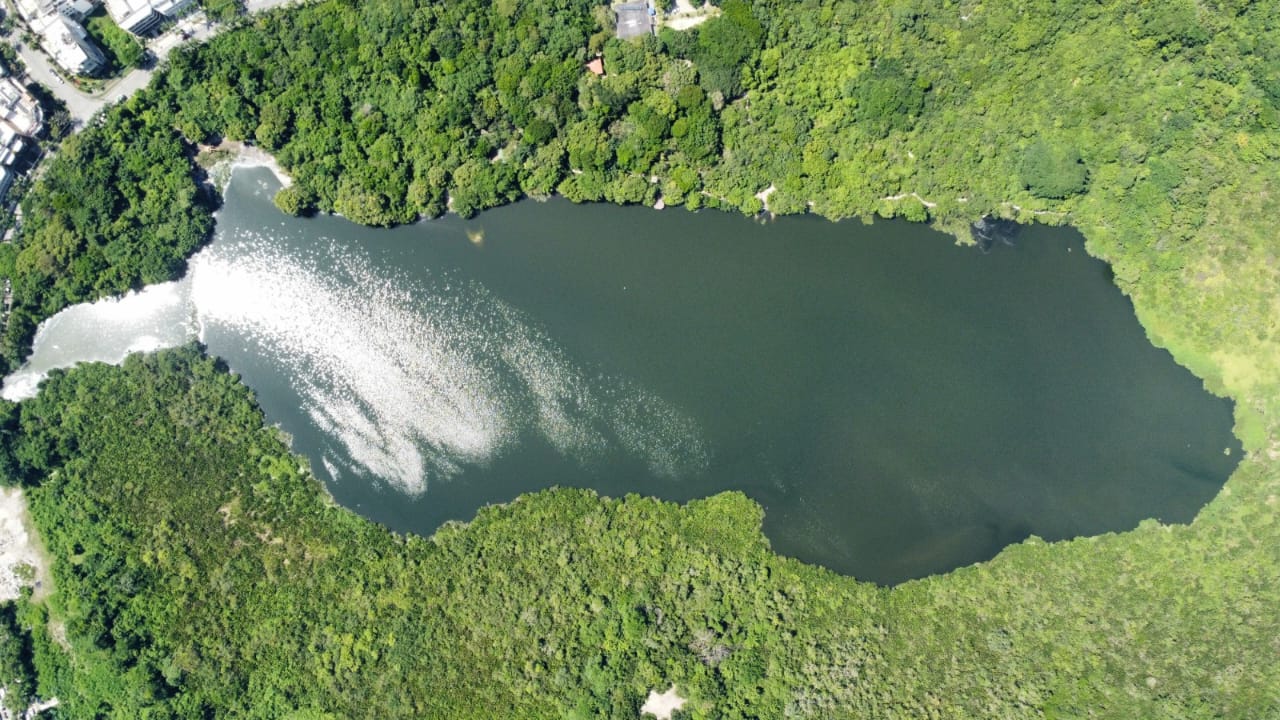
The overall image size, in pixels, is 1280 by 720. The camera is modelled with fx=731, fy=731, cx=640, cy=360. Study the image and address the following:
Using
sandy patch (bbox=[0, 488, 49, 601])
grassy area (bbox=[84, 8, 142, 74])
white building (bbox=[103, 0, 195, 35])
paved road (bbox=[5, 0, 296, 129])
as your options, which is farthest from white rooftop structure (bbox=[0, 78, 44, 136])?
sandy patch (bbox=[0, 488, 49, 601])

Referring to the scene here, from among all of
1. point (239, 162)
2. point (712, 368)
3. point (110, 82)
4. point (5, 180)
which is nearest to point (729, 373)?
point (712, 368)

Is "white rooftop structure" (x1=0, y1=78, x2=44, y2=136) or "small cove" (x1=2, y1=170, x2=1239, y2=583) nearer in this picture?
"small cove" (x1=2, y1=170, x2=1239, y2=583)

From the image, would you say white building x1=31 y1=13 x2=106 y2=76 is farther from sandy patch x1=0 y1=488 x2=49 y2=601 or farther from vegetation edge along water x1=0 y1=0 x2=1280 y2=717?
sandy patch x1=0 y1=488 x2=49 y2=601

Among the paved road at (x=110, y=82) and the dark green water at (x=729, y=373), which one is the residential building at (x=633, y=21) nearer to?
the dark green water at (x=729, y=373)

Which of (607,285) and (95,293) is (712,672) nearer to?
(607,285)

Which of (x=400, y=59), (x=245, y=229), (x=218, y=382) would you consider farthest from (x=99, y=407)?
(x=400, y=59)

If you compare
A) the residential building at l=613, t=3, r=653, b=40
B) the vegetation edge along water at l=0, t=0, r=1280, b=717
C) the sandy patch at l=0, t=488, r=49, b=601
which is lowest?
the sandy patch at l=0, t=488, r=49, b=601

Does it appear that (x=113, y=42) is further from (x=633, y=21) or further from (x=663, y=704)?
(x=663, y=704)
